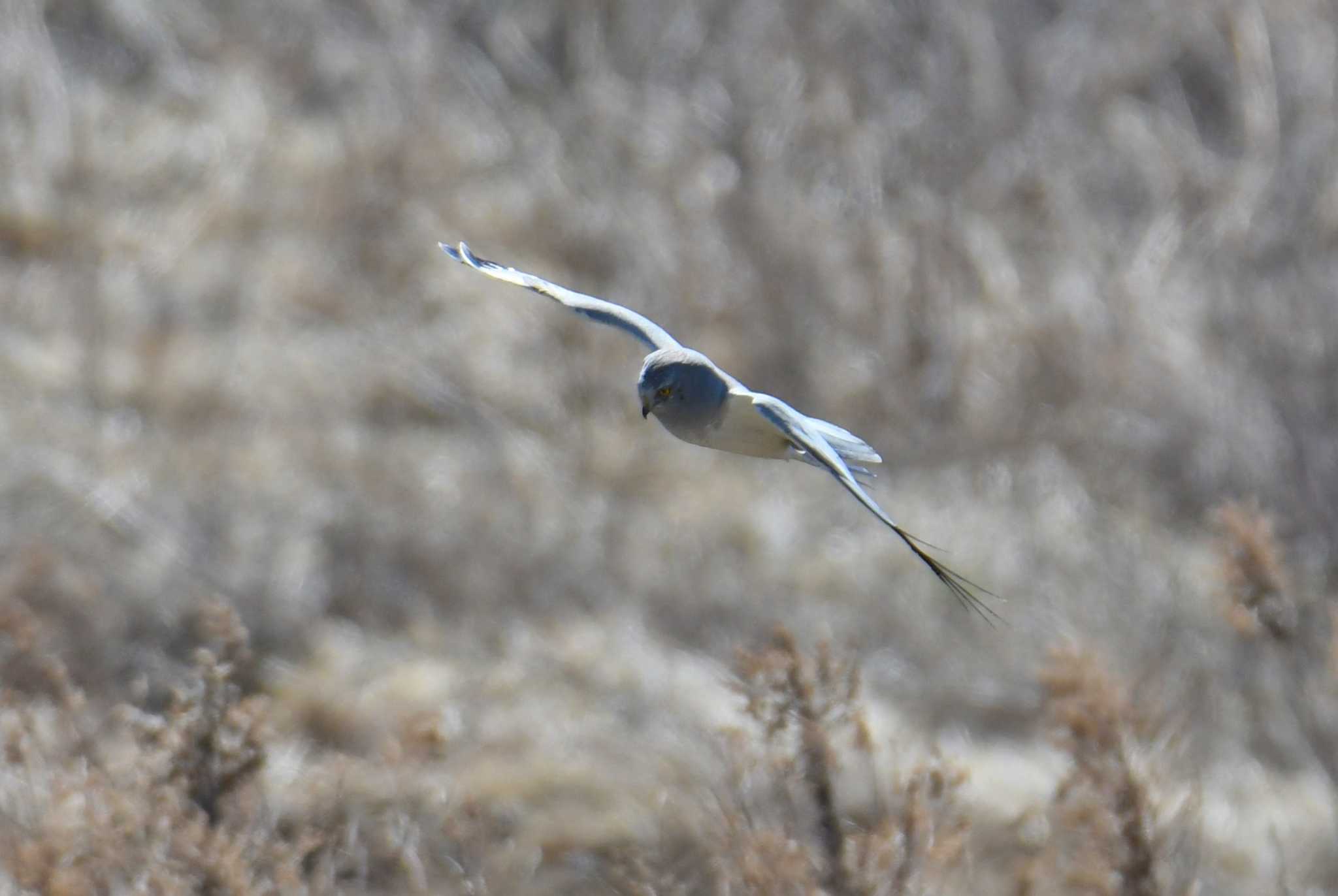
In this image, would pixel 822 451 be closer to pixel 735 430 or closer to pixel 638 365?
pixel 735 430

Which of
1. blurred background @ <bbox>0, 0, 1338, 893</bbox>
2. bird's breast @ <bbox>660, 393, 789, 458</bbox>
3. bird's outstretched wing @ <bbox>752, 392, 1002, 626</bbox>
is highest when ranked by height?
bird's outstretched wing @ <bbox>752, 392, 1002, 626</bbox>

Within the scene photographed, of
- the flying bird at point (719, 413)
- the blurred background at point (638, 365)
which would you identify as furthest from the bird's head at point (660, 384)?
the blurred background at point (638, 365)

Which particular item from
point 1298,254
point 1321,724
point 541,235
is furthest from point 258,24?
point 1321,724

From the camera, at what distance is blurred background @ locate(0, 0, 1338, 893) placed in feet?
16.7

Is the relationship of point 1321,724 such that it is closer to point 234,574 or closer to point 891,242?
point 891,242

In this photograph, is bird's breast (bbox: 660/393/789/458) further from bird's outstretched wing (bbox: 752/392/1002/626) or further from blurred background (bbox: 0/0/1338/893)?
blurred background (bbox: 0/0/1338/893)

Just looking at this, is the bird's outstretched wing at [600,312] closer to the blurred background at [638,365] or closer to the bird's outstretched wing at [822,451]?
the bird's outstretched wing at [822,451]

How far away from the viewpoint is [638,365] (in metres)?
6.37

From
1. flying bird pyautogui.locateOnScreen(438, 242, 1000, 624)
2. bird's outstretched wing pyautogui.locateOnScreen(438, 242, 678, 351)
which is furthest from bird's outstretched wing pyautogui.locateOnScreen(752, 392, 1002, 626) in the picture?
bird's outstretched wing pyautogui.locateOnScreen(438, 242, 678, 351)

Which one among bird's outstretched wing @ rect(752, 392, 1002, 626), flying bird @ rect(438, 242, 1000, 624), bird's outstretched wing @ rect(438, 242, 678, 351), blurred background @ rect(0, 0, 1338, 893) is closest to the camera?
bird's outstretched wing @ rect(752, 392, 1002, 626)

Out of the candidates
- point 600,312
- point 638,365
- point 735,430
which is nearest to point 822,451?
point 735,430

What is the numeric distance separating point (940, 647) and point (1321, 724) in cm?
167

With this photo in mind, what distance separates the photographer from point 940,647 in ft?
19.1

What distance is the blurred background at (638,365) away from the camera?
5.10m
